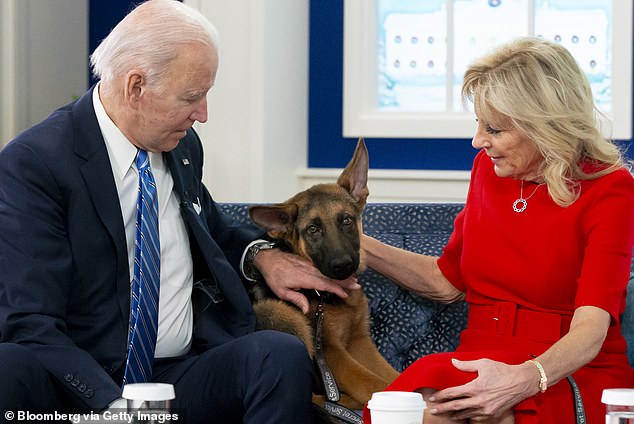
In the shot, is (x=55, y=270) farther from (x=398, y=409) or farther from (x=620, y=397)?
(x=620, y=397)

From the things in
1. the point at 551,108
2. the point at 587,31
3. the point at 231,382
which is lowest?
the point at 231,382

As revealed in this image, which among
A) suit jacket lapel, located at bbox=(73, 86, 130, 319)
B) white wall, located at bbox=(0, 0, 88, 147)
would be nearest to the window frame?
white wall, located at bbox=(0, 0, 88, 147)

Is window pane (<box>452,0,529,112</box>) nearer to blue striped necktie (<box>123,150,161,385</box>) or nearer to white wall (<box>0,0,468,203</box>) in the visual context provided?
white wall (<box>0,0,468,203</box>)

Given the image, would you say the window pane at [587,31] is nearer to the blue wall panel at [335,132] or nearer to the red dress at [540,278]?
the blue wall panel at [335,132]

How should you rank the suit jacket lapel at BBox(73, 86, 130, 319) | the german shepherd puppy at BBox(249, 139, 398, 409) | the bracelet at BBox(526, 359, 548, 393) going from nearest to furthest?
the bracelet at BBox(526, 359, 548, 393), the suit jacket lapel at BBox(73, 86, 130, 319), the german shepherd puppy at BBox(249, 139, 398, 409)

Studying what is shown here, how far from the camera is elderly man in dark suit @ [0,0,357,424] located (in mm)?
2135

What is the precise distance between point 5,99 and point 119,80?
2.31 metres

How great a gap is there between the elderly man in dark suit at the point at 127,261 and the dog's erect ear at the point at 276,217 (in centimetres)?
21

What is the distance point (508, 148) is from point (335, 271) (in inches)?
22.6

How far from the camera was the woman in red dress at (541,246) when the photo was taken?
7.18ft

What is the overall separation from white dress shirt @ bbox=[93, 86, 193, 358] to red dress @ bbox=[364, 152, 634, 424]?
55 centimetres

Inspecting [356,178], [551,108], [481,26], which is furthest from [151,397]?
[481,26]

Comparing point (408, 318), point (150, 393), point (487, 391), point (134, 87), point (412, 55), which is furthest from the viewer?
point (412, 55)

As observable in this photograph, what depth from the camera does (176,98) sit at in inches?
94.4
